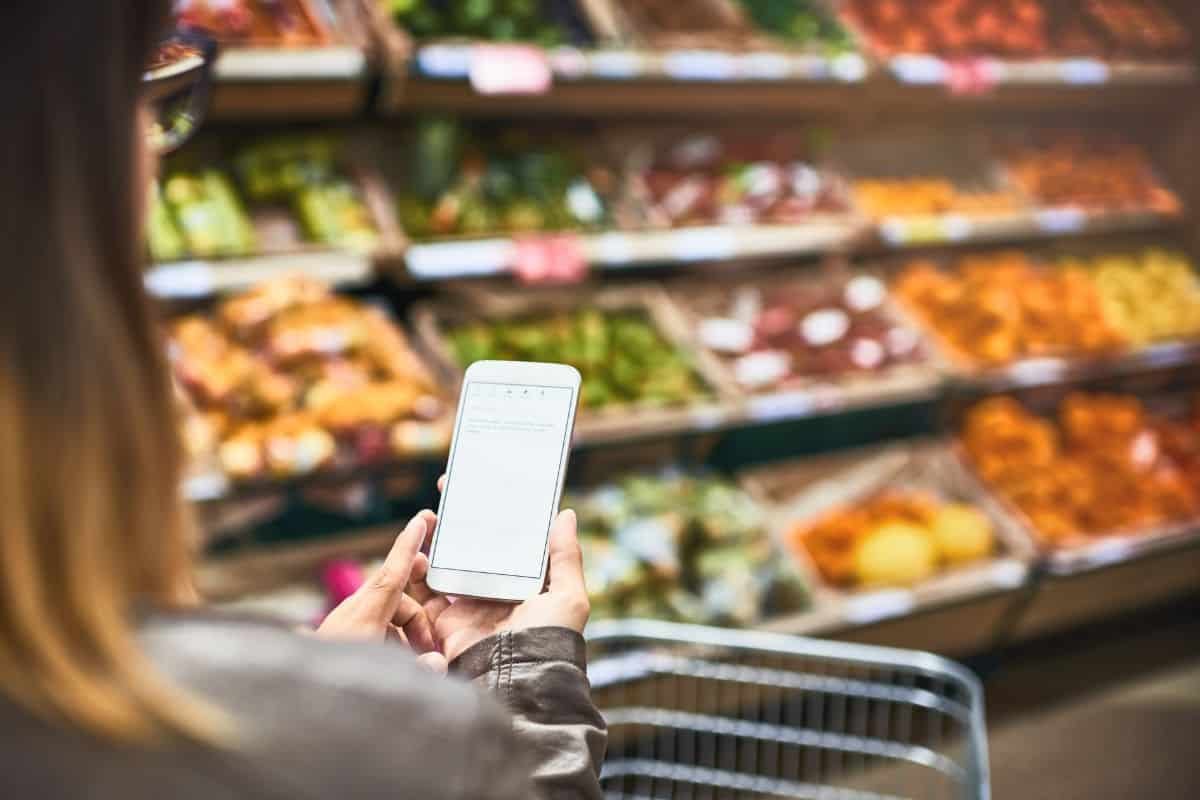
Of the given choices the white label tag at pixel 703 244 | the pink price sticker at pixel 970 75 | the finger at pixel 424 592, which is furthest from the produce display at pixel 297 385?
the pink price sticker at pixel 970 75

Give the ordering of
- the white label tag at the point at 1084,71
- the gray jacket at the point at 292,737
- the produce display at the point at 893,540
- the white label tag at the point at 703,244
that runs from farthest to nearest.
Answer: the white label tag at the point at 1084,71 → the white label tag at the point at 703,244 → the produce display at the point at 893,540 → the gray jacket at the point at 292,737

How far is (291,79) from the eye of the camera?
8.72ft

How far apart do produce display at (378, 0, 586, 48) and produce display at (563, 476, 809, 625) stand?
112cm

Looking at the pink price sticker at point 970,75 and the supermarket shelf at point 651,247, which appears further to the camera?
the pink price sticker at point 970,75

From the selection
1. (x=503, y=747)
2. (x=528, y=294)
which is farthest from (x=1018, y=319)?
(x=503, y=747)

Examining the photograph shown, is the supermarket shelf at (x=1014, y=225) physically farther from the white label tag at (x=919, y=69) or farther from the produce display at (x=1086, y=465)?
the produce display at (x=1086, y=465)

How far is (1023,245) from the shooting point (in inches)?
171

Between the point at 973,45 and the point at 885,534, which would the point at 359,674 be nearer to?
the point at 885,534

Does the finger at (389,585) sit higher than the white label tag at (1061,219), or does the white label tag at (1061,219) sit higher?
the finger at (389,585)

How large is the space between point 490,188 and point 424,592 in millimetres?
2189

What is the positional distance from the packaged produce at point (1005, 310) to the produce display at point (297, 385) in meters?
1.71

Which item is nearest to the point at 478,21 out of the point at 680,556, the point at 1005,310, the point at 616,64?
the point at 616,64

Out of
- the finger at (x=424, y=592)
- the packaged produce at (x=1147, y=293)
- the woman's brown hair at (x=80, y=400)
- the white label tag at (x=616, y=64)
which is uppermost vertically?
the woman's brown hair at (x=80, y=400)

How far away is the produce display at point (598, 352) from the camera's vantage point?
3.01 metres
